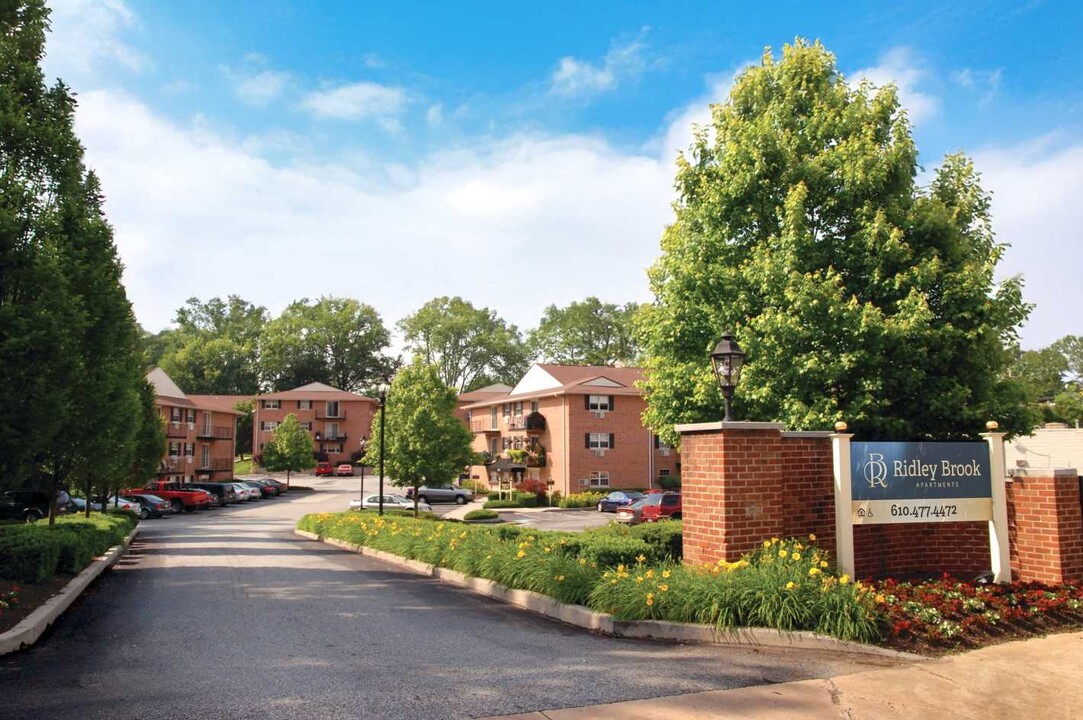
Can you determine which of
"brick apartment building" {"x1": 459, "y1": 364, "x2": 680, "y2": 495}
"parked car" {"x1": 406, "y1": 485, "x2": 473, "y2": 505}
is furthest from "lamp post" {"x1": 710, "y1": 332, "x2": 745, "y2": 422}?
"parked car" {"x1": 406, "y1": 485, "x2": 473, "y2": 505}

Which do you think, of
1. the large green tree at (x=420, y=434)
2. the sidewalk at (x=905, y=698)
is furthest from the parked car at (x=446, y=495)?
the sidewalk at (x=905, y=698)

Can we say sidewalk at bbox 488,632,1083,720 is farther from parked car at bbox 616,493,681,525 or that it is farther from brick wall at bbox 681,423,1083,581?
parked car at bbox 616,493,681,525

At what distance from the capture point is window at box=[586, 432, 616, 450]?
159ft

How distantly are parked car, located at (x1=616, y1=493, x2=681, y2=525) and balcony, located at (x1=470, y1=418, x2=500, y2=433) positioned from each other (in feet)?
95.0

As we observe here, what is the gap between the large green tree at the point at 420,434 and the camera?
31.3 m

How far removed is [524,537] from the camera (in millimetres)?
13242

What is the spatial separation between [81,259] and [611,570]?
10121mm

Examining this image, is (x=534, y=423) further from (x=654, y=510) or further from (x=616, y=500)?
(x=654, y=510)

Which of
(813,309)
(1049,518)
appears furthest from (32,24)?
(1049,518)

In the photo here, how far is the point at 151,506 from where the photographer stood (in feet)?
137

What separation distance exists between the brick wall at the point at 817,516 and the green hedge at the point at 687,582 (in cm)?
34

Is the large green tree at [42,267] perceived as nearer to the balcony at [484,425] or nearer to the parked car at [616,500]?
the parked car at [616,500]

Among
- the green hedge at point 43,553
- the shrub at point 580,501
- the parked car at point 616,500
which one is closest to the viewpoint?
the green hedge at point 43,553

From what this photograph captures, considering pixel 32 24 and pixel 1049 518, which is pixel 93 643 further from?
pixel 1049 518
